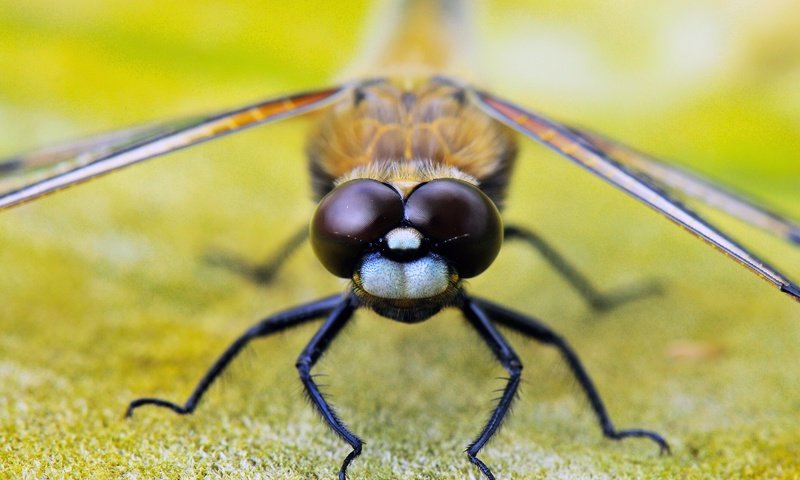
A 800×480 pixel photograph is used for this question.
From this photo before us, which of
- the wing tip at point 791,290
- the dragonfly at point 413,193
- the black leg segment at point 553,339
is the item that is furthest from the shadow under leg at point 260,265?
the wing tip at point 791,290

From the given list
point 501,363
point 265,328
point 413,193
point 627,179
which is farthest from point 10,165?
point 627,179

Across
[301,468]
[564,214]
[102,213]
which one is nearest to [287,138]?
[102,213]


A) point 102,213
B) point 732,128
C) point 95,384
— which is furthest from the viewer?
point 732,128

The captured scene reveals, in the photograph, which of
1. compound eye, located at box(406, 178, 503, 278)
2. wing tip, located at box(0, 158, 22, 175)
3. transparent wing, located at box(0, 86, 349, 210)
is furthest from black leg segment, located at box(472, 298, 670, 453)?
wing tip, located at box(0, 158, 22, 175)

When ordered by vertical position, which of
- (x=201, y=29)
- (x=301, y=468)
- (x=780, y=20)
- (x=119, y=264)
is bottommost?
(x=119, y=264)

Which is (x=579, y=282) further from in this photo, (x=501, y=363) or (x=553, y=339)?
(x=501, y=363)

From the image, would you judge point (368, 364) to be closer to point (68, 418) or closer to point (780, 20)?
point (68, 418)

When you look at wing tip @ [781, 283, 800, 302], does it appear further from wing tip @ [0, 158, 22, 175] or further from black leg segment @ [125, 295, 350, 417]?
wing tip @ [0, 158, 22, 175]
